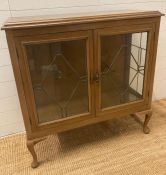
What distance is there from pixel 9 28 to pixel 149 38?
74 cm

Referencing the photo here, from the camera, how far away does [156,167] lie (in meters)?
1.20

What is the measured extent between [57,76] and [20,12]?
48cm

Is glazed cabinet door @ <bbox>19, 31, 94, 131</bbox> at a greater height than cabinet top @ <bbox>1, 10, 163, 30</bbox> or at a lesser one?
lesser

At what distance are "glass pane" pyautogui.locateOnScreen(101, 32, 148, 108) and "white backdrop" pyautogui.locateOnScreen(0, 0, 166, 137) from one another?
0.37m

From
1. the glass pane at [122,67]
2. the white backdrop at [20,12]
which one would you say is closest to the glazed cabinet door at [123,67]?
the glass pane at [122,67]

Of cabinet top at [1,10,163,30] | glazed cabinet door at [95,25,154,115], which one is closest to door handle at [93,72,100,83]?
glazed cabinet door at [95,25,154,115]

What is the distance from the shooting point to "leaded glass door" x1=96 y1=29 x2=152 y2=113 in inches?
44.2

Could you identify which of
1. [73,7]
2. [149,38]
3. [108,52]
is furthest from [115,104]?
[73,7]

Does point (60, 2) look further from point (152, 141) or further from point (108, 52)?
point (152, 141)

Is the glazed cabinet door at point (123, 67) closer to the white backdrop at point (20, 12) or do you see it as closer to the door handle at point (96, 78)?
the door handle at point (96, 78)

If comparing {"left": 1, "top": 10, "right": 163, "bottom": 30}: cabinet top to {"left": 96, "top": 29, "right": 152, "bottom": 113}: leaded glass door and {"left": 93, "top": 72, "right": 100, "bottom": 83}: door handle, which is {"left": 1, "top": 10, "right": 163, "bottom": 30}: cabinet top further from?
{"left": 93, "top": 72, "right": 100, "bottom": 83}: door handle

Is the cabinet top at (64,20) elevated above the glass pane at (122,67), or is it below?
above

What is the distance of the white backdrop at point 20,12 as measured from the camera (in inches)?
48.9

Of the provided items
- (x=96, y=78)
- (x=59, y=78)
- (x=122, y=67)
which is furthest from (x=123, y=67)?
(x=59, y=78)
